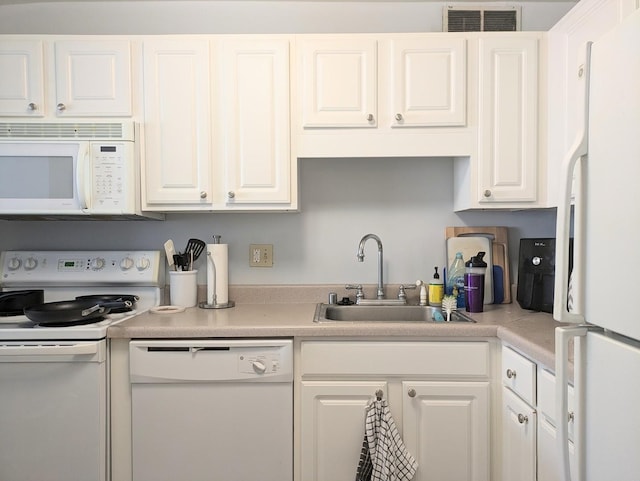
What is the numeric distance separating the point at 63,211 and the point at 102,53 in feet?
2.45

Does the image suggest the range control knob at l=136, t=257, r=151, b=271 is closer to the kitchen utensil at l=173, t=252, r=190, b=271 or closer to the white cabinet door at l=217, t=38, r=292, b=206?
the kitchen utensil at l=173, t=252, r=190, b=271

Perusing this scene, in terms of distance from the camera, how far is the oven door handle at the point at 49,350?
1.63m

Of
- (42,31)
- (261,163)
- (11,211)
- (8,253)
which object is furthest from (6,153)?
(261,163)

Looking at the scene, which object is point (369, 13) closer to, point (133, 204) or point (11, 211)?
point (133, 204)

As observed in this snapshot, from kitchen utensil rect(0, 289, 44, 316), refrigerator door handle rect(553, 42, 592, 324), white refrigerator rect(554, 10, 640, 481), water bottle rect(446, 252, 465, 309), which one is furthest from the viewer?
water bottle rect(446, 252, 465, 309)

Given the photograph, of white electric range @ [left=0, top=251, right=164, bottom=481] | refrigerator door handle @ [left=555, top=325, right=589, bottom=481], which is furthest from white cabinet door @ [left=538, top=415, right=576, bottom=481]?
white electric range @ [left=0, top=251, right=164, bottom=481]

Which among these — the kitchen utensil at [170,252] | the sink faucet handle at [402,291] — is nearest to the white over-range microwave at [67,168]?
the kitchen utensil at [170,252]

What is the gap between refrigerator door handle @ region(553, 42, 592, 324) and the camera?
86cm

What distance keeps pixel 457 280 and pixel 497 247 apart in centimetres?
33

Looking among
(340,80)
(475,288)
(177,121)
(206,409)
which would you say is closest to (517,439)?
(475,288)

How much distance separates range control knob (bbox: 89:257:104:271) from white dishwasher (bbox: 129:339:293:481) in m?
0.69

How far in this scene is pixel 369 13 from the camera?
2297mm

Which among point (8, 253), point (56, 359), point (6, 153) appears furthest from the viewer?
point (8, 253)

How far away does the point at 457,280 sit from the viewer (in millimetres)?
2141
